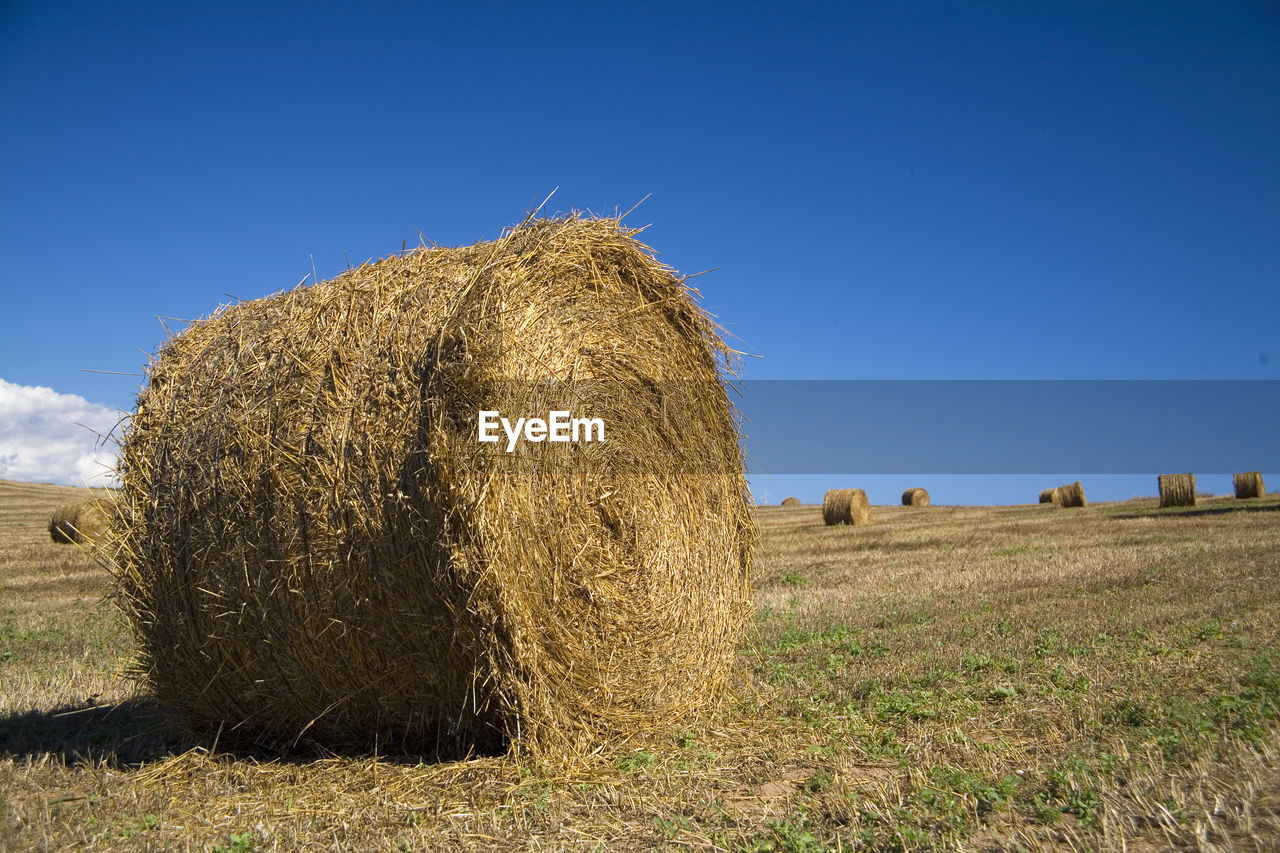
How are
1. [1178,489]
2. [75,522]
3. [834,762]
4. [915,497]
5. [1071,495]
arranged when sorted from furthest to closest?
[915,497] < [1071,495] < [1178,489] < [75,522] < [834,762]

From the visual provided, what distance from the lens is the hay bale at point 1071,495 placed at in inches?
1107

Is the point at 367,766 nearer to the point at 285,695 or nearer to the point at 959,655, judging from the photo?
the point at 285,695

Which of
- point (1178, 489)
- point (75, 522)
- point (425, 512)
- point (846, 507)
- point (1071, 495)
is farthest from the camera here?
point (1071, 495)

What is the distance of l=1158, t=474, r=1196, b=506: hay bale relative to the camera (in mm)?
24562

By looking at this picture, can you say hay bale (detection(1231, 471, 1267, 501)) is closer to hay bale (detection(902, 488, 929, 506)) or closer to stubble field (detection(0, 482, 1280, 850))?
hay bale (detection(902, 488, 929, 506))

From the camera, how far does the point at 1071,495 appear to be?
28.2 metres

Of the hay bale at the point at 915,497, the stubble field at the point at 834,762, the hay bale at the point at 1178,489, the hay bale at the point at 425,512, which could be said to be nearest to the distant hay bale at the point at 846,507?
Result: the hay bale at the point at 1178,489

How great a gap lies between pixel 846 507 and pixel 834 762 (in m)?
18.5

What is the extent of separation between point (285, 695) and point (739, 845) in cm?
274

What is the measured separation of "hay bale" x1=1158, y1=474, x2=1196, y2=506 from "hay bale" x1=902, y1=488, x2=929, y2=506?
9.32 metres

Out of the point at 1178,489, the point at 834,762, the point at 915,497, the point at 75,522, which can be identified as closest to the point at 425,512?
the point at 834,762

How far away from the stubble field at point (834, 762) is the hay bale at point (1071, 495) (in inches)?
830

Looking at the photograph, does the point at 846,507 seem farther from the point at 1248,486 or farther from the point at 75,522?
the point at 75,522

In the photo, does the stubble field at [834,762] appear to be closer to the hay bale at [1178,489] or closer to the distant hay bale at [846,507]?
the distant hay bale at [846,507]
